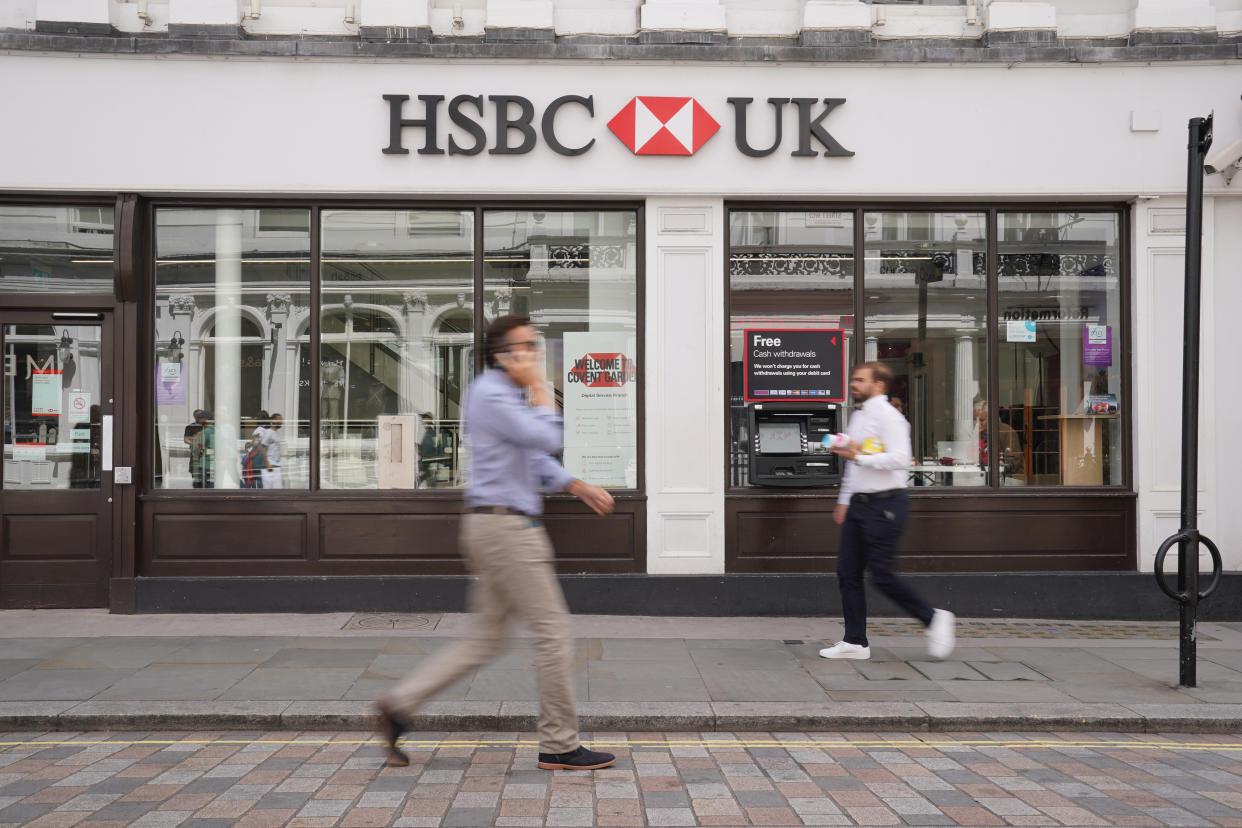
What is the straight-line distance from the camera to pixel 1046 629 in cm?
844

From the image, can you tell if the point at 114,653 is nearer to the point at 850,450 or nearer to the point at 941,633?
the point at 850,450

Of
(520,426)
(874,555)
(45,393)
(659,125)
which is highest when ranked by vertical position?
(659,125)

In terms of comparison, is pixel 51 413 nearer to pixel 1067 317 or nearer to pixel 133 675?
pixel 133 675

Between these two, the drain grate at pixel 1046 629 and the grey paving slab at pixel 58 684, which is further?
the drain grate at pixel 1046 629

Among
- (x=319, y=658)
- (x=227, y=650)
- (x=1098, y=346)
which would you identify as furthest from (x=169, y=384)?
(x=1098, y=346)

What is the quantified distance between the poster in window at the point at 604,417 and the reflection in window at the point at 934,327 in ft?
7.21

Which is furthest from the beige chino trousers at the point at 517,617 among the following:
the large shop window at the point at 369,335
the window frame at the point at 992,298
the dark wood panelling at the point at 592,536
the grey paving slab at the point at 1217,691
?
the window frame at the point at 992,298

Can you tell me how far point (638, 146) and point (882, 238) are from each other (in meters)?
2.36

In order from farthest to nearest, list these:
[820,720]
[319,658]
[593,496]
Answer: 1. [319,658]
2. [820,720]
3. [593,496]

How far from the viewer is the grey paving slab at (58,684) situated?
5992 mm

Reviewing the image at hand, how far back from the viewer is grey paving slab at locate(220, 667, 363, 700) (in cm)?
604

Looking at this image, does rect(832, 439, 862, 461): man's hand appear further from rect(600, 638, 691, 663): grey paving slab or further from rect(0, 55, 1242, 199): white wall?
rect(0, 55, 1242, 199): white wall

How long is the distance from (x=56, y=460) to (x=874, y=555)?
22.7ft

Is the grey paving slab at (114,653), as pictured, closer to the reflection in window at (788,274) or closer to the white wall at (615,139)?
the white wall at (615,139)
